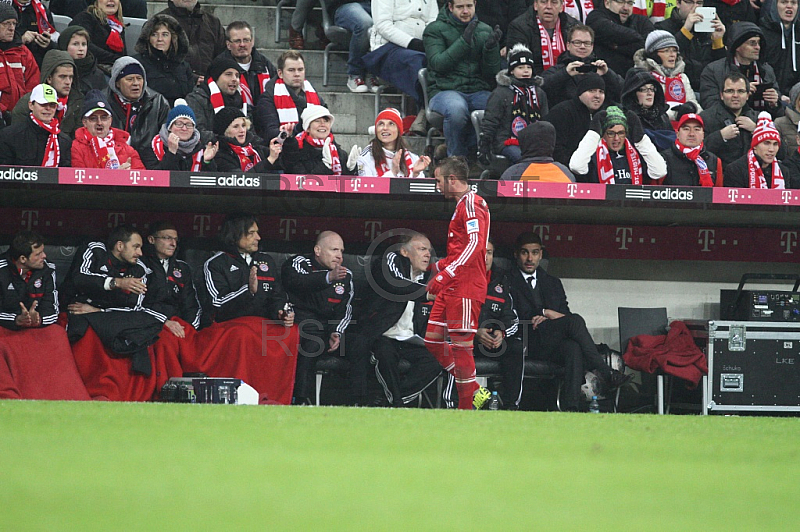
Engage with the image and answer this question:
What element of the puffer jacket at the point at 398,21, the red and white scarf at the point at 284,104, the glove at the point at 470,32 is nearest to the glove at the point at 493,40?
the glove at the point at 470,32

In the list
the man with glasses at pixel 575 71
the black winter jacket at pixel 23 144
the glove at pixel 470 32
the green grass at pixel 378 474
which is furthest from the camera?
the glove at pixel 470 32

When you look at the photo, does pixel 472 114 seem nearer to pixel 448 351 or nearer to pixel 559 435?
pixel 448 351

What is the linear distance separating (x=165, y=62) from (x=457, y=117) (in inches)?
106

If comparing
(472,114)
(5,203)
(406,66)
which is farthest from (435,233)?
(5,203)

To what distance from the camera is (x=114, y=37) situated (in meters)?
8.77

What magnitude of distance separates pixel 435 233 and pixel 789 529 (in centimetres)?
675

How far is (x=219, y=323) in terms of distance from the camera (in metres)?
7.79

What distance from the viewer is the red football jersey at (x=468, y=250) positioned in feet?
21.4

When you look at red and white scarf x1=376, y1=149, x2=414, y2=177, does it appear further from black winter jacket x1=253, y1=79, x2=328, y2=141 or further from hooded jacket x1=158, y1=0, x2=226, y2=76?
hooded jacket x1=158, y1=0, x2=226, y2=76

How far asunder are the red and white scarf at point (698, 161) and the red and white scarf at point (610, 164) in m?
0.47

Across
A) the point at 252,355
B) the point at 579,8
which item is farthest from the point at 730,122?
the point at 252,355

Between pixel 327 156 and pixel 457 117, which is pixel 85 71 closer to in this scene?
pixel 327 156

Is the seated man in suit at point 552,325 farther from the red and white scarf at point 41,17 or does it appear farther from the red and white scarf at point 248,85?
the red and white scarf at point 41,17

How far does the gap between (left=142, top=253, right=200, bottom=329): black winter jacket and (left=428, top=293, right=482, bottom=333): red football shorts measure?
89.1 inches
